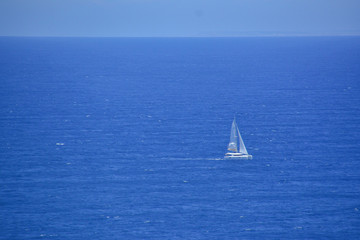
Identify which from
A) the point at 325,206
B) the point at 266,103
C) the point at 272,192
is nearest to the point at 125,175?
the point at 272,192

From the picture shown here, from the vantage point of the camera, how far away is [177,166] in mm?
74750

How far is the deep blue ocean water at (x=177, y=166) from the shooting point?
189 ft

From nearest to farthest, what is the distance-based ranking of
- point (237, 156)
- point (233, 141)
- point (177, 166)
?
point (177, 166) < point (237, 156) < point (233, 141)

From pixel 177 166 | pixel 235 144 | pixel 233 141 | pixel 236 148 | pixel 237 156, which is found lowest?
pixel 177 166

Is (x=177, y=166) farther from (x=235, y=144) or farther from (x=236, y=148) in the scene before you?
(x=235, y=144)

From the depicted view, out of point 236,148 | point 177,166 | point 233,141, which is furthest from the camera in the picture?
point 233,141

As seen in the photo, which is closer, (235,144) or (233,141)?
(235,144)

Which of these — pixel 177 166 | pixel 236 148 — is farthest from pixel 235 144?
pixel 177 166

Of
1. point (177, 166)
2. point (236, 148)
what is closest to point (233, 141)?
point (236, 148)

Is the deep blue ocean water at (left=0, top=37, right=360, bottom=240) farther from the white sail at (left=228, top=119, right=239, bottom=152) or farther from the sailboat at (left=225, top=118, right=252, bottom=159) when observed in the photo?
the white sail at (left=228, top=119, right=239, bottom=152)

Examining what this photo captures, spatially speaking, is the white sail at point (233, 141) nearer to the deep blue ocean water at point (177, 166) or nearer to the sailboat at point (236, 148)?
the sailboat at point (236, 148)

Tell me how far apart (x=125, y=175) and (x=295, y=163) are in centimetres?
2299

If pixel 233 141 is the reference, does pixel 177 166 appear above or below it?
below

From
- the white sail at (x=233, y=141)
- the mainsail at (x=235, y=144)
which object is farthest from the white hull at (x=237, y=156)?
the white sail at (x=233, y=141)
